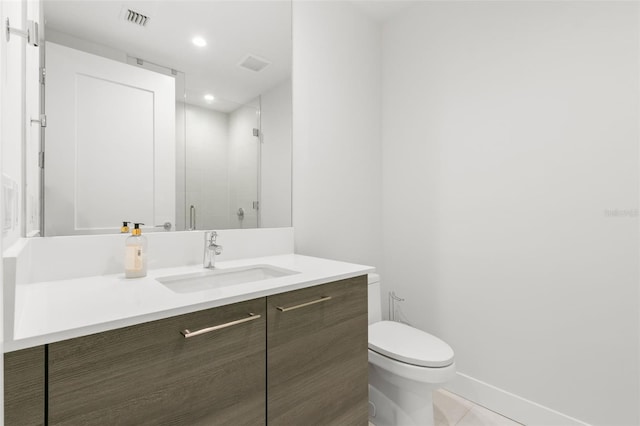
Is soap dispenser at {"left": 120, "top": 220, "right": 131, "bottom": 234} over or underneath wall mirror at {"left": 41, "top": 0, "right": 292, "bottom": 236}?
underneath

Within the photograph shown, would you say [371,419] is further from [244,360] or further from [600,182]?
[600,182]

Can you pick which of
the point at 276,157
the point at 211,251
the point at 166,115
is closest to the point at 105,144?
the point at 166,115

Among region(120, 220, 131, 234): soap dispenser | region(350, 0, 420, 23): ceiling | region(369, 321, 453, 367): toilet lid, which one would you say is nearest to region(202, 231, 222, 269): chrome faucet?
region(120, 220, 131, 234): soap dispenser

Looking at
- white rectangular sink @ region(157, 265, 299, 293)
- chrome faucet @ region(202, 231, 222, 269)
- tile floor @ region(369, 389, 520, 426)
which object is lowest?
tile floor @ region(369, 389, 520, 426)

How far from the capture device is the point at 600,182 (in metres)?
1.43

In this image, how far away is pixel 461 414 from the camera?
172 centimetres

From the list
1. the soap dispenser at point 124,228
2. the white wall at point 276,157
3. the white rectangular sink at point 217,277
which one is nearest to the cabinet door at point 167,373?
the white rectangular sink at point 217,277

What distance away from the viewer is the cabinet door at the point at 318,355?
0.97m

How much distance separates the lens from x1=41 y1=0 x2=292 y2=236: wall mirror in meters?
Answer: 1.16

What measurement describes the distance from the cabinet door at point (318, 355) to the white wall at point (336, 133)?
727 millimetres

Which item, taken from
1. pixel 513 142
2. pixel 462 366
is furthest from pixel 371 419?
pixel 513 142

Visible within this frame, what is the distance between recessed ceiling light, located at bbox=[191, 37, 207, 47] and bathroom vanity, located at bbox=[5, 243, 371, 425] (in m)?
1.05

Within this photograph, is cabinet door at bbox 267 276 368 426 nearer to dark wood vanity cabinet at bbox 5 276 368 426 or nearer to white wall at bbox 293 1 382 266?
dark wood vanity cabinet at bbox 5 276 368 426

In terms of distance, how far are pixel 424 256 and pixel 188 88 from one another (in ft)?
5.51
